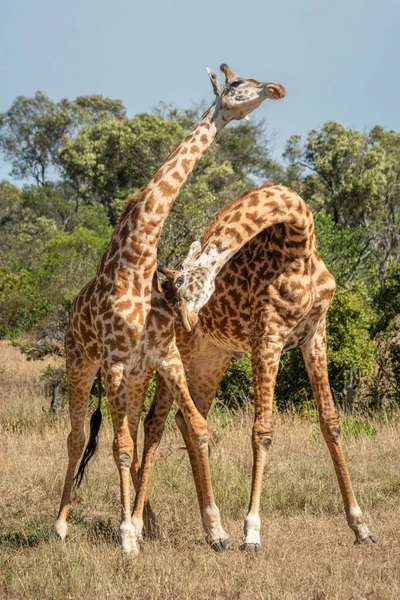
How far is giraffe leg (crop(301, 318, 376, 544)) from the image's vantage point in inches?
229

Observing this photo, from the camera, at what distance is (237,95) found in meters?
5.62

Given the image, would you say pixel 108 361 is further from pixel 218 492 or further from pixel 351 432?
pixel 351 432

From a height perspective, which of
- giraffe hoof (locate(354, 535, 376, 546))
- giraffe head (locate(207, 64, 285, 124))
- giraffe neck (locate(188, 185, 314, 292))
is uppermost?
giraffe head (locate(207, 64, 285, 124))

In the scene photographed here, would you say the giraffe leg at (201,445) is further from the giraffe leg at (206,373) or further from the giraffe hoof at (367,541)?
the giraffe leg at (206,373)

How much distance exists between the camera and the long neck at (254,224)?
5449 mm

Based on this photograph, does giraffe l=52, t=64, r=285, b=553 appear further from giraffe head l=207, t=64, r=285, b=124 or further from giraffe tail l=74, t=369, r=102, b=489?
giraffe tail l=74, t=369, r=102, b=489

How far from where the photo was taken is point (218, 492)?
22.3ft

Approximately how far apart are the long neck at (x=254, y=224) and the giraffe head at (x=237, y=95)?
580mm

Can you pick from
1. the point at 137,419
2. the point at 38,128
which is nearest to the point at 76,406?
the point at 137,419

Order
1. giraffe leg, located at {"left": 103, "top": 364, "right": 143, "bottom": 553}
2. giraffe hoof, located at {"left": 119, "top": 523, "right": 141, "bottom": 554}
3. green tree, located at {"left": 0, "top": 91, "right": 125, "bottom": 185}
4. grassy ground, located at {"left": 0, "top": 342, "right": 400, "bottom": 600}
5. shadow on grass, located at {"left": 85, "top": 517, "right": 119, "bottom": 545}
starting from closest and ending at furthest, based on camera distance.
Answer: grassy ground, located at {"left": 0, "top": 342, "right": 400, "bottom": 600} < giraffe hoof, located at {"left": 119, "top": 523, "right": 141, "bottom": 554} < giraffe leg, located at {"left": 103, "top": 364, "right": 143, "bottom": 553} < shadow on grass, located at {"left": 85, "top": 517, "right": 119, "bottom": 545} < green tree, located at {"left": 0, "top": 91, "right": 125, "bottom": 185}

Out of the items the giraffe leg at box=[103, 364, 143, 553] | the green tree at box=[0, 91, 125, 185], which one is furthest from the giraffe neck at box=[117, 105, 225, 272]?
the green tree at box=[0, 91, 125, 185]

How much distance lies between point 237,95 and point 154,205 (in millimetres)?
948

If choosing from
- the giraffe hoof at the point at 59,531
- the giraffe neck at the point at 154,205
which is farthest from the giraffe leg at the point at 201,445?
the giraffe hoof at the point at 59,531

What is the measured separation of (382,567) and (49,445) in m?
4.53
